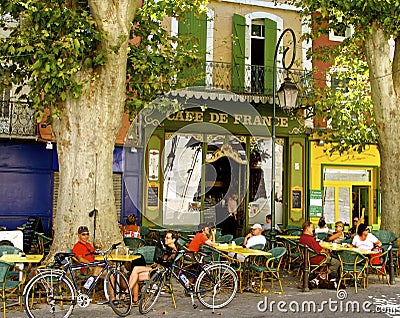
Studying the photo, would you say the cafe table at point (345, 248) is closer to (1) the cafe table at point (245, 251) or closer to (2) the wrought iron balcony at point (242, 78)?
(1) the cafe table at point (245, 251)

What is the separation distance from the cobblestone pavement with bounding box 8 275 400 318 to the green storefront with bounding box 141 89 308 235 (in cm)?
679

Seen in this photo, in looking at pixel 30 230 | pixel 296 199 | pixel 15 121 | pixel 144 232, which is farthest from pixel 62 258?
pixel 296 199

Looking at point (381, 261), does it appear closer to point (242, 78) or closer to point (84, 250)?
point (84, 250)

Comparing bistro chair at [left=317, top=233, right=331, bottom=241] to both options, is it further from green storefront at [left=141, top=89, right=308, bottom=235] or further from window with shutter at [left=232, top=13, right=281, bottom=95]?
window with shutter at [left=232, top=13, right=281, bottom=95]

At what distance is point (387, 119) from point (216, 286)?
6.41 metres

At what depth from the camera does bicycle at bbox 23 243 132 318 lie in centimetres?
834

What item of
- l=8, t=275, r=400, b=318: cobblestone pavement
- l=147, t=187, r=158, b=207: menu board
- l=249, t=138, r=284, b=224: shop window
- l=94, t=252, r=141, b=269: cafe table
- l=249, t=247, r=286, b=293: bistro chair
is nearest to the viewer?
l=8, t=275, r=400, b=318: cobblestone pavement

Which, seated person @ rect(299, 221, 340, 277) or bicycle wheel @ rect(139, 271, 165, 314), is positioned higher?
seated person @ rect(299, 221, 340, 277)

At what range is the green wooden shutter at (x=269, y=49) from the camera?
17906mm

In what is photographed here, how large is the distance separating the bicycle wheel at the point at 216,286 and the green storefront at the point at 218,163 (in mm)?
7899

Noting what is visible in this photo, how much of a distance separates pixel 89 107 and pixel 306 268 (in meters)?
4.82

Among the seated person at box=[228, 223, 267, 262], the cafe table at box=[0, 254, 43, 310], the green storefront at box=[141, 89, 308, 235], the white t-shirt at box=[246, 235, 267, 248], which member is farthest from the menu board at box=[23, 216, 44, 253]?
the white t-shirt at box=[246, 235, 267, 248]

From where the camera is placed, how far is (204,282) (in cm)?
928

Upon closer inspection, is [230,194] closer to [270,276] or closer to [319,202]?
[319,202]
